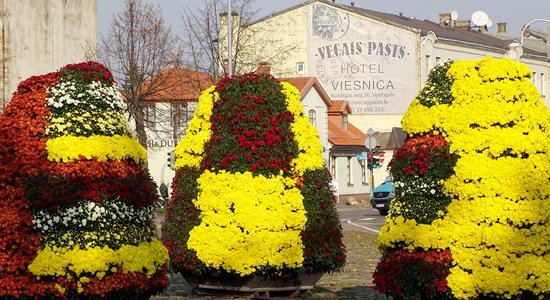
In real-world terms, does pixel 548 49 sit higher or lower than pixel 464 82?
higher

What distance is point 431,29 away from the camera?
265 ft

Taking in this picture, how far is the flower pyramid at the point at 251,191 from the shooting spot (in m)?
17.5

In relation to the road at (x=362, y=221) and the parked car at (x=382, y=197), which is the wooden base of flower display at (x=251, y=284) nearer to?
the road at (x=362, y=221)

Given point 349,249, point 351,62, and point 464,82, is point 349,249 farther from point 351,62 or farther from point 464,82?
point 351,62

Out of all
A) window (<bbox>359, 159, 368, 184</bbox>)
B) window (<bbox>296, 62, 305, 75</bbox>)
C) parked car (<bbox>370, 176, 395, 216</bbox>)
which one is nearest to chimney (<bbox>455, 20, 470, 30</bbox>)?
window (<bbox>296, 62, 305, 75</bbox>)

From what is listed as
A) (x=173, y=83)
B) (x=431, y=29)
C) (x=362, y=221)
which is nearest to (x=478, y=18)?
(x=431, y=29)

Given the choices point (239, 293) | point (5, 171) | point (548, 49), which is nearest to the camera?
A: point (5, 171)

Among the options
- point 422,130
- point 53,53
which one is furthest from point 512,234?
point 53,53

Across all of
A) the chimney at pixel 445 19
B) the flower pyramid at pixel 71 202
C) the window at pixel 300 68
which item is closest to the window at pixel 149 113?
the window at pixel 300 68

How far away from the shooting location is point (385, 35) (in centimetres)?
7750

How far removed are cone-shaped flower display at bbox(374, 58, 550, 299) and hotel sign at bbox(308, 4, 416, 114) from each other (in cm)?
6286

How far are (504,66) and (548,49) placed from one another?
9128 cm

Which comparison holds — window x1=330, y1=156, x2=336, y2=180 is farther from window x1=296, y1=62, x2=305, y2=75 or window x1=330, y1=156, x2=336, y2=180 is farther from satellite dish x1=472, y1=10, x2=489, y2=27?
satellite dish x1=472, y1=10, x2=489, y2=27

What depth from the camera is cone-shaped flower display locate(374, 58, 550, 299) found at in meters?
13.9
